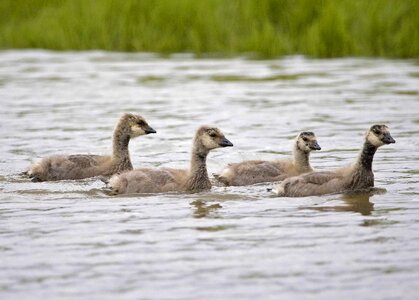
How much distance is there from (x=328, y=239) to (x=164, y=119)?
31.7ft

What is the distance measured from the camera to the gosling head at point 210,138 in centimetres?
1227

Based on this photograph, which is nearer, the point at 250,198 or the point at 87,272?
the point at 87,272

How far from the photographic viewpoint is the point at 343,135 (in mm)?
16219

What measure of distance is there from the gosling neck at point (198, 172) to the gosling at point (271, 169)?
1.52 ft

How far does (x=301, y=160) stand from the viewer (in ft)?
42.6

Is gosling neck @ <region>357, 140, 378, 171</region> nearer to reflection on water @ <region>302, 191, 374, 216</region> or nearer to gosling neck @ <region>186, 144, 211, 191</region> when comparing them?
reflection on water @ <region>302, 191, 374, 216</region>

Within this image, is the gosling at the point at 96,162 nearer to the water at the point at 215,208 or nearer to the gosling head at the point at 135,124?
the gosling head at the point at 135,124

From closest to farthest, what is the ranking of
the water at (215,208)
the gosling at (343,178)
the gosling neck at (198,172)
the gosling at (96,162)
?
1. the water at (215,208)
2. the gosling at (343,178)
3. the gosling neck at (198,172)
4. the gosling at (96,162)

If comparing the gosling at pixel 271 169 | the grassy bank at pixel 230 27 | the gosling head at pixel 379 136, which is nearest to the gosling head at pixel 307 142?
the gosling at pixel 271 169

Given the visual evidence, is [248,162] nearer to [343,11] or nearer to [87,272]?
[87,272]

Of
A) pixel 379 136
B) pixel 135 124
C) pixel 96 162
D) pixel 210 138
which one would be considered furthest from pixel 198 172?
pixel 379 136

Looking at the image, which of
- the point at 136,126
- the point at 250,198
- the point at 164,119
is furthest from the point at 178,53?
the point at 250,198

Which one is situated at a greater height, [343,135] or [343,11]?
[343,11]

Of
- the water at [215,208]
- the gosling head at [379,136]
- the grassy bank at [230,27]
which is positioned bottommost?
the water at [215,208]
